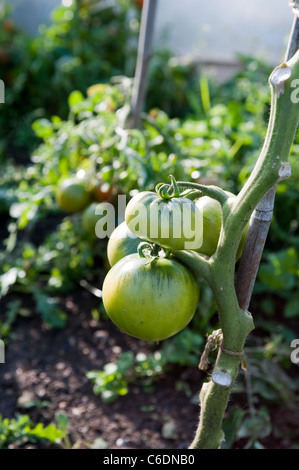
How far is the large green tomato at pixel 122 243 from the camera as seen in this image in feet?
3.35

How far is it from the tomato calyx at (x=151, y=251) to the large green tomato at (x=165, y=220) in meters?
0.03

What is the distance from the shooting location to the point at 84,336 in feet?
6.91

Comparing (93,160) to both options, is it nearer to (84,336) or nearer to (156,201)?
(84,336)

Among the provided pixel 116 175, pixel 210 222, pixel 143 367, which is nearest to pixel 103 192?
pixel 116 175

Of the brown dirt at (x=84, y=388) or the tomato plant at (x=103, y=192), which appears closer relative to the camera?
the brown dirt at (x=84, y=388)

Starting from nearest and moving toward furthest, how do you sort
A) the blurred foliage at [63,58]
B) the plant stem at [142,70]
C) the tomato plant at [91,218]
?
the tomato plant at [91,218] < the plant stem at [142,70] < the blurred foliage at [63,58]

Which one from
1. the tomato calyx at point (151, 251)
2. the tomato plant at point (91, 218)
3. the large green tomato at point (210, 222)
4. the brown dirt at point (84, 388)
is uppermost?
the large green tomato at point (210, 222)

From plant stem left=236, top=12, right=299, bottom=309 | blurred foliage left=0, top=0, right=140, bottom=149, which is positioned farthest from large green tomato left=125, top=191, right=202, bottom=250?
blurred foliage left=0, top=0, right=140, bottom=149

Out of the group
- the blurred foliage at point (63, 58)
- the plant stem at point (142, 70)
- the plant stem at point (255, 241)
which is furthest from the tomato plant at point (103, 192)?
the blurred foliage at point (63, 58)

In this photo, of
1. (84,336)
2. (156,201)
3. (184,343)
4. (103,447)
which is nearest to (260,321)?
(184,343)

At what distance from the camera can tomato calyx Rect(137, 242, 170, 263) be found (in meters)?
0.96

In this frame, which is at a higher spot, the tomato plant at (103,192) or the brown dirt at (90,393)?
the tomato plant at (103,192)

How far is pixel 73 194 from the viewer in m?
2.03

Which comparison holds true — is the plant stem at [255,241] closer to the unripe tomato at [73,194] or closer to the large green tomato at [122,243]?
the large green tomato at [122,243]
